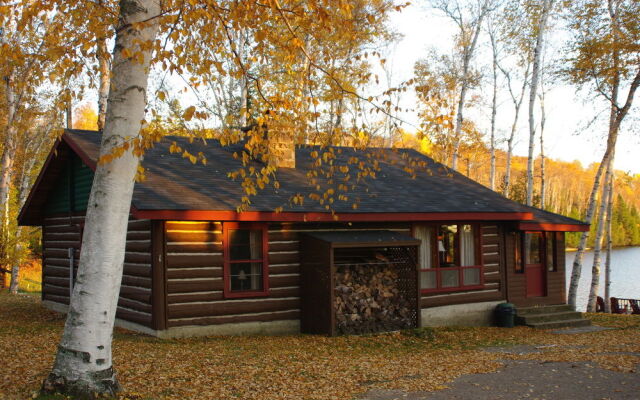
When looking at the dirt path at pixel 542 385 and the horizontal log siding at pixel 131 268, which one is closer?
the dirt path at pixel 542 385

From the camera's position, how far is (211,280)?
498 inches

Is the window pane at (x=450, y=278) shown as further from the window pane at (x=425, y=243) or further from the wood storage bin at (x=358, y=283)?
the wood storage bin at (x=358, y=283)

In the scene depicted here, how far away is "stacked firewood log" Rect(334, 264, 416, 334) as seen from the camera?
13.2m

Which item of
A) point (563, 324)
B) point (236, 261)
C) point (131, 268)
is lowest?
point (563, 324)

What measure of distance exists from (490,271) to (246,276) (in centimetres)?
701

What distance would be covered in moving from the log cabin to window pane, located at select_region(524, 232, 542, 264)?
324 millimetres

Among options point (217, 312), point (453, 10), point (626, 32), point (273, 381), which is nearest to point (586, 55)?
point (626, 32)

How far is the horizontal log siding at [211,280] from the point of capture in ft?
40.4

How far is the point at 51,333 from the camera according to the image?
1220cm

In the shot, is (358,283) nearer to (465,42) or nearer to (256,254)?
(256,254)

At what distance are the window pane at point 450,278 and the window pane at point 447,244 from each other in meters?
0.53

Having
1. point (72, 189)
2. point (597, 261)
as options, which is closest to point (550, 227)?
point (597, 261)

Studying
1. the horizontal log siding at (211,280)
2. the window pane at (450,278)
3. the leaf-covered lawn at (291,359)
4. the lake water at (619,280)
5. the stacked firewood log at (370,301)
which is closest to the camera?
the leaf-covered lawn at (291,359)

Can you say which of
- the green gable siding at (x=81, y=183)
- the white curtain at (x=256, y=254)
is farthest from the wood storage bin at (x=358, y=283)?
the green gable siding at (x=81, y=183)
